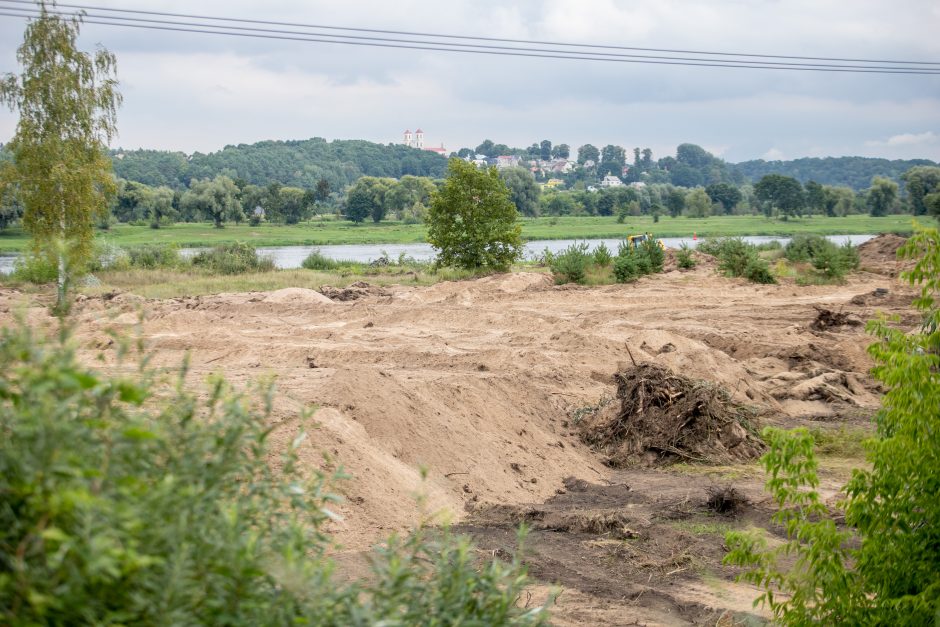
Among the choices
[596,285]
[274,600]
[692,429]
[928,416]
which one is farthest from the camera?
[596,285]

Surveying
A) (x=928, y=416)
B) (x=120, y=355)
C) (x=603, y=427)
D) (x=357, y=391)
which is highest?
(x=120, y=355)

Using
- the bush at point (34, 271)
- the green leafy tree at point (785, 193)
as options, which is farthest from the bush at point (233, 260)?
the green leafy tree at point (785, 193)

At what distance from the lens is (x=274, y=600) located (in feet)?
8.08

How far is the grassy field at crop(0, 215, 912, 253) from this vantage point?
73562 mm

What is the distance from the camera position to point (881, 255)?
3806cm

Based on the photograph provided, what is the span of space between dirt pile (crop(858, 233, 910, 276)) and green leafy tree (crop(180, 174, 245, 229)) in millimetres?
62633

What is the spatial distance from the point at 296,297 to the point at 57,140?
7.47 meters

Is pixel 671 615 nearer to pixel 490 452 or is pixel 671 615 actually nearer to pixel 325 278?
pixel 490 452

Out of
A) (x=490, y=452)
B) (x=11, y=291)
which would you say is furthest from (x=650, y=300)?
(x=11, y=291)

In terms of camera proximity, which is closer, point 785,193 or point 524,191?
point 524,191

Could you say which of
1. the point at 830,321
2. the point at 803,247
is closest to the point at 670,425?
the point at 830,321

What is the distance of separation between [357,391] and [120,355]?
8.83 meters

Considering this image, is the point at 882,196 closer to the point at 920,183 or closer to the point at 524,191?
the point at 920,183

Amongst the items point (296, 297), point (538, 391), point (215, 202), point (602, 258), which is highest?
point (215, 202)
